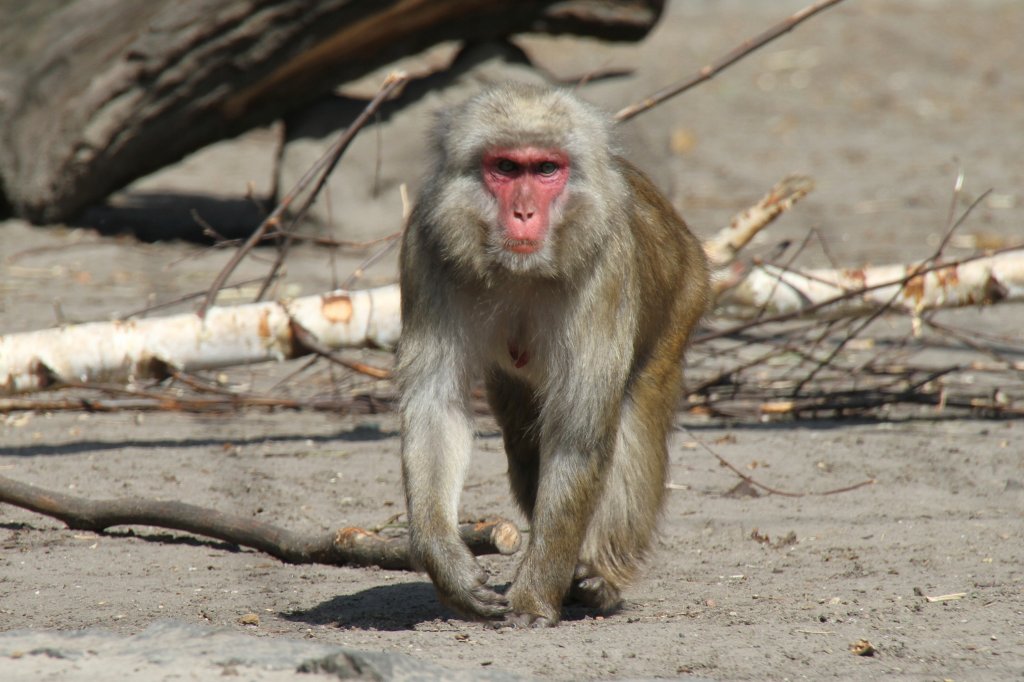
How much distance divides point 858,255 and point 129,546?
625cm

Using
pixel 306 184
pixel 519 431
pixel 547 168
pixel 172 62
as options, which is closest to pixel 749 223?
pixel 306 184

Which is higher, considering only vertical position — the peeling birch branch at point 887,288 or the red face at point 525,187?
the red face at point 525,187

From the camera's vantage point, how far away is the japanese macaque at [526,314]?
12.2 feet

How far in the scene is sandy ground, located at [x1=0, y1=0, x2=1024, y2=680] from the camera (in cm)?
334

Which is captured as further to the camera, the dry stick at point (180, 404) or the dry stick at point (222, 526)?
the dry stick at point (180, 404)

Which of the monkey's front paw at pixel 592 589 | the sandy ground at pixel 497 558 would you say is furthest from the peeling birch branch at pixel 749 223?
the monkey's front paw at pixel 592 589

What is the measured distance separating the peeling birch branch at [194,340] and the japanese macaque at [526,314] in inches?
71.9

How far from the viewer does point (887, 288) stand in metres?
6.38

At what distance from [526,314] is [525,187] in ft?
1.39

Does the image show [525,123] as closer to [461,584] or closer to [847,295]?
[461,584]

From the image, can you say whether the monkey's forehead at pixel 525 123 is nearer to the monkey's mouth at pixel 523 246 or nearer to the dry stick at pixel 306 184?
the monkey's mouth at pixel 523 246

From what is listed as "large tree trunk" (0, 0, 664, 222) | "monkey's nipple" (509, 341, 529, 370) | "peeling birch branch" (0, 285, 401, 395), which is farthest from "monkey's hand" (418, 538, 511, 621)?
"large tree trunk" (0, 0, 664, 222)

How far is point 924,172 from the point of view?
1222cm

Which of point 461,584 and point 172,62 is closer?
point 461,584
